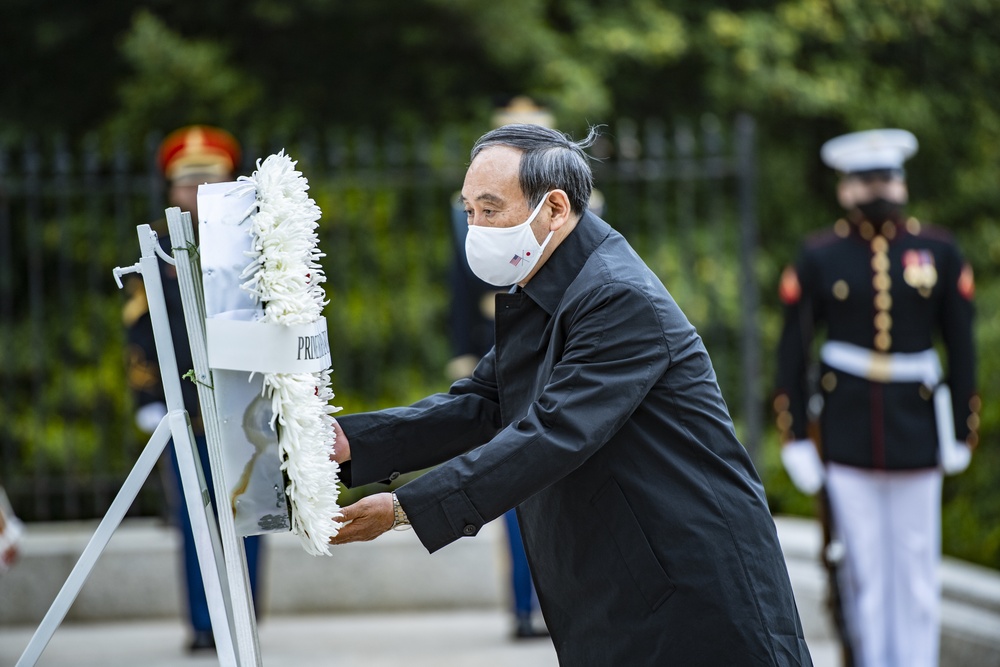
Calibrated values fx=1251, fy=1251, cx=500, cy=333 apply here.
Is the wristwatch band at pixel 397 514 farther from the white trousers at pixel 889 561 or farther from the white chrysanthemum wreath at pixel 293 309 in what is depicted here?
the white trousers at pixel 889 561

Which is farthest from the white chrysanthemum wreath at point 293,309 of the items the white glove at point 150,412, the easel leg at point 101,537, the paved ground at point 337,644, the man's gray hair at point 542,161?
the white glove at point 150,412

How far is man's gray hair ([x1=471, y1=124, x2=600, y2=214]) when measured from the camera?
8.19ft

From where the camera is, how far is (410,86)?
963cm

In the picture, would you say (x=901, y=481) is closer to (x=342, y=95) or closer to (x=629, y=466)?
(x=629, y=466)

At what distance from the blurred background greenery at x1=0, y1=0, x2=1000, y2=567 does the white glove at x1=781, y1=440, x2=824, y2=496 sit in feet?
7.30

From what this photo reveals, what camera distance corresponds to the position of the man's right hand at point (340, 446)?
263 cm

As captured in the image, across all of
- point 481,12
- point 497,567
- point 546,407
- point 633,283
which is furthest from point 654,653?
point 481,12

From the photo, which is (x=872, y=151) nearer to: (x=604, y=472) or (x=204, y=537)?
(x=604, y=472)

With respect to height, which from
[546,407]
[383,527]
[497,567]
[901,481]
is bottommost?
[497,567]

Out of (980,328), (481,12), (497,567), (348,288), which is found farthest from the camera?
(980,328)

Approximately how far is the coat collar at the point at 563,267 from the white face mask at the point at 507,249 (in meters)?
0.03

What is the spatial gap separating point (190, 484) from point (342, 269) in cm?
457

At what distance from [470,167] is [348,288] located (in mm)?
5657

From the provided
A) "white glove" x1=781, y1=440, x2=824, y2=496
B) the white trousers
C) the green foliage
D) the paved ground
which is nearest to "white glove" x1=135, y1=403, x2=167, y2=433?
the paved ground
